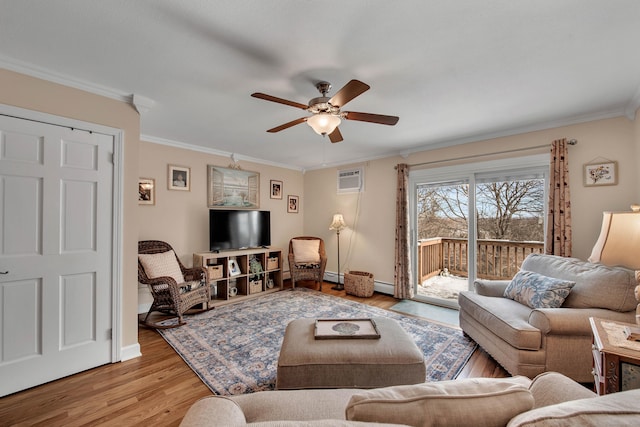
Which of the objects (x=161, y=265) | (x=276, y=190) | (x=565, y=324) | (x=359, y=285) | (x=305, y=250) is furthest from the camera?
(x=276, y=190)

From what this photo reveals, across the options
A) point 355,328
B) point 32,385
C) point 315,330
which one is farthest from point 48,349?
point 355,328

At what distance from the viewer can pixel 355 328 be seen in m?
2.06

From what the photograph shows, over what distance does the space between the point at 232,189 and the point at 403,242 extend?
9.93ft

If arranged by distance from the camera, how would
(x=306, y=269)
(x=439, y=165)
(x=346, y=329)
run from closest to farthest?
1. (x=346, y=329)
2. (x=439, y=165)
3. (x=306, y=269)

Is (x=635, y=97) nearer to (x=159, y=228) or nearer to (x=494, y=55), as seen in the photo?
(x=494, y=55)

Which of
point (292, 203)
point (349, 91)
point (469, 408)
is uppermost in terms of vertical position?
point (349, 91)

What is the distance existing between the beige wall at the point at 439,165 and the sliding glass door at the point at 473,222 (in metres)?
0.26

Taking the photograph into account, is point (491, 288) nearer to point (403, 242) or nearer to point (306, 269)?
Answer: point (403, 242)

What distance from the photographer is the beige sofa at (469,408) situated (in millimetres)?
543

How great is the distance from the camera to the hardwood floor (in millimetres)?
1707

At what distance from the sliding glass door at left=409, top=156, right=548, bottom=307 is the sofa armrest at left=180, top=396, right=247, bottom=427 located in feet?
12.2

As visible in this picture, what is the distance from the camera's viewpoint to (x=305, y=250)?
493 centimetres

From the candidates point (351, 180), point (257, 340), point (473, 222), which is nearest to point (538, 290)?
point (473, 222)

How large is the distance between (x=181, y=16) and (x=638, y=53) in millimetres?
2954
